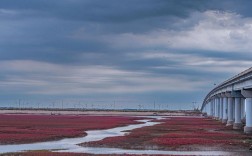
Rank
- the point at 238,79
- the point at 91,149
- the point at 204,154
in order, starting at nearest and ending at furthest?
the point at 204,154 → the point at 91,149 → the point at 238,79

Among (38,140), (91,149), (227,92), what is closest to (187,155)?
(91,149)

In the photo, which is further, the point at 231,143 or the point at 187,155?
the point at 231,143

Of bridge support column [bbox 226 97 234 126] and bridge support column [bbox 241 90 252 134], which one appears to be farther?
bridge support column [bbox 226 97 234 126]

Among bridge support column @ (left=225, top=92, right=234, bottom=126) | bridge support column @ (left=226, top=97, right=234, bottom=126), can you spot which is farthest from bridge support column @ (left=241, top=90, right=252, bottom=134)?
bridge support column @ (left=226, top=97, right=234, bottom=126)

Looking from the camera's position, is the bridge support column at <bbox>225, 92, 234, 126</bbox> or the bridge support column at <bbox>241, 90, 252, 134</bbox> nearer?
the bridge support column at <bbox>241, 90, 252, 134</bbox>

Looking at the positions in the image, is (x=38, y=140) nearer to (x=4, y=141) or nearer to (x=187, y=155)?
(x=4, y=141)

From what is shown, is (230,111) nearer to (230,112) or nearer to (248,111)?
(230,112)

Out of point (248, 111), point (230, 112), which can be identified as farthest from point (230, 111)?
point (248, 111)

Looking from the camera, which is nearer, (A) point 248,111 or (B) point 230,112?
(A) point 248,111

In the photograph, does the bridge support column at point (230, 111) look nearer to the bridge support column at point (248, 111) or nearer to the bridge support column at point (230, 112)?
the bridge support column at point (230, 112)

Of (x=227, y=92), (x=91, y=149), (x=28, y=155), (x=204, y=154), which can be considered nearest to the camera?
(x=28, y=155)

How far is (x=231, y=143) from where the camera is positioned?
49.1 m

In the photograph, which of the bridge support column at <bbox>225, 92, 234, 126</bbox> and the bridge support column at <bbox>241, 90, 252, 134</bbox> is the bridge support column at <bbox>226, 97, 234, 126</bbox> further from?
the bridge support column at <bbox>241, 90, 252, 134</bbox>

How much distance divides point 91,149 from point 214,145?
1230 cm
